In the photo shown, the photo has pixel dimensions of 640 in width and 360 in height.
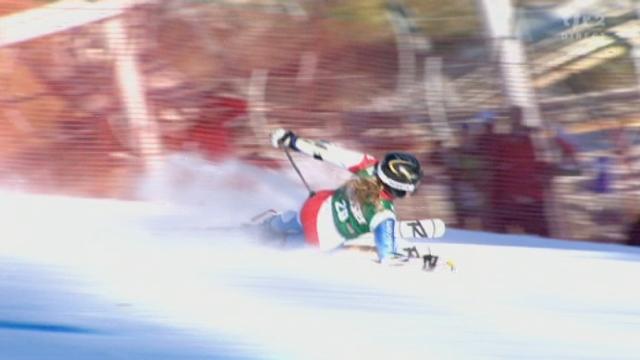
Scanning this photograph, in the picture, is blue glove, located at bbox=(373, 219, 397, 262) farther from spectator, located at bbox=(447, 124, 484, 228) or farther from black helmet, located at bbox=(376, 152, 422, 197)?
spectator, located at bbox=(447, 124, 484, 228)

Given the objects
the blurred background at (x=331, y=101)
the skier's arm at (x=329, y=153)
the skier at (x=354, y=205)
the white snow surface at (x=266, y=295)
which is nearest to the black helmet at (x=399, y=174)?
the skier at (x=354, y=205)

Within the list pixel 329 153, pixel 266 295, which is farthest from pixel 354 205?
pixel 266 295

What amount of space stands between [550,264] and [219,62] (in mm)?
3097

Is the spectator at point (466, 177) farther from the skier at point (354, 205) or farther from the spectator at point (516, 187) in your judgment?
the skier at point (354, 205)

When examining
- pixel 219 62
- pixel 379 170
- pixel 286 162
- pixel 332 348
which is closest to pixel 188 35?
pixel 219 62

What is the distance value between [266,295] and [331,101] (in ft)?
11.8

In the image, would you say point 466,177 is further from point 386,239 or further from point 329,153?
point 386,239

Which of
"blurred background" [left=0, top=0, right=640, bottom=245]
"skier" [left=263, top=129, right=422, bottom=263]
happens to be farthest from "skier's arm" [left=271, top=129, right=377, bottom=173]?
"blurred background" [left=0, top=0, right=640, bottom=245]

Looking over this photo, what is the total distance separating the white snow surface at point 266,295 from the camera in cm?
570

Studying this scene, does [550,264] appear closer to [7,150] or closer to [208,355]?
[208,355]

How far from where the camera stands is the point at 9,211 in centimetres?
877

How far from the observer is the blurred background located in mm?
10047

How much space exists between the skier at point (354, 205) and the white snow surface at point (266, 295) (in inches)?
5.4

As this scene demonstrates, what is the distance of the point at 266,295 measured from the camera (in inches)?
263
